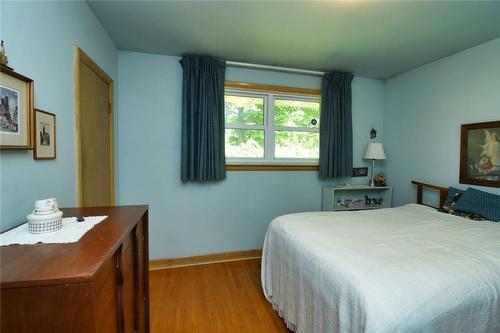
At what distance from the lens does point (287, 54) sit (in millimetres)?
2492

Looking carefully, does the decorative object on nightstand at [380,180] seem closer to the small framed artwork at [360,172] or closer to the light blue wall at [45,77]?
the small framed artwork at [360,172]

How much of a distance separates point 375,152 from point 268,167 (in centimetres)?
145

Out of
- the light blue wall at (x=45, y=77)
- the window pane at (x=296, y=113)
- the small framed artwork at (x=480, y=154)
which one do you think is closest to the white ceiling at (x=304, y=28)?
the light blue wall at (x=45, y=77)

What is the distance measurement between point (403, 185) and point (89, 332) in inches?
138

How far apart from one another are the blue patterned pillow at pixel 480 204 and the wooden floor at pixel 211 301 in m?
1.98

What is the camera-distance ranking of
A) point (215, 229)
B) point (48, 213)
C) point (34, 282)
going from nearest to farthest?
point (34, 282) < point (48, 213) < point (215, 229)

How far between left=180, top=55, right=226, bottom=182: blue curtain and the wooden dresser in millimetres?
1728

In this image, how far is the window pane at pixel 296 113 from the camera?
2992mm

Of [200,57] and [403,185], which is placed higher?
[200,57]

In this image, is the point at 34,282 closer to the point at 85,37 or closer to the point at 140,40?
the point at 85,37

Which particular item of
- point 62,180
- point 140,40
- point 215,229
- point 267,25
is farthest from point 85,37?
point 215,229

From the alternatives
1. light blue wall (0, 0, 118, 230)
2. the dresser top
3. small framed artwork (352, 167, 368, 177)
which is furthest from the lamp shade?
light blue wall (0, 0, 118, 230)

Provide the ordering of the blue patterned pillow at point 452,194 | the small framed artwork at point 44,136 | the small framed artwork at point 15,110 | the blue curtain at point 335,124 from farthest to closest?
A: the blue curtain at point 335,124
the blue patterned pillow at point 452,194
the small framed artwork at point 44,136
the small framed artwork at point 15,110

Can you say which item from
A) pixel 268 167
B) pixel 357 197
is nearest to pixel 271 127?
pixel 268 167
